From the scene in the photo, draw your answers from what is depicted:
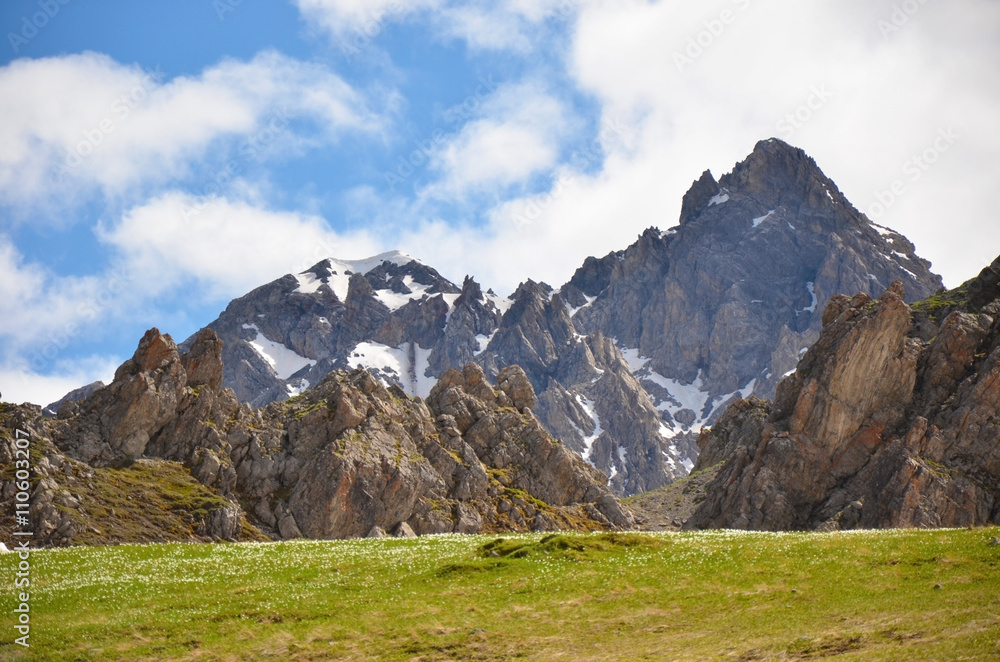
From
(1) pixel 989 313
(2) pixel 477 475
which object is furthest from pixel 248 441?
(1) pixel 989 313

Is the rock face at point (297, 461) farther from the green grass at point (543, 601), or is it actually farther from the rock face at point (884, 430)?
the green grass at point (543, 601)

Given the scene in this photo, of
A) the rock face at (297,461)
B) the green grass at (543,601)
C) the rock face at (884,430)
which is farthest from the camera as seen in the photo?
the rock face at (884,430)

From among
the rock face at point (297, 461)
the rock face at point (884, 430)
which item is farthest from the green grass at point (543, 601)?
the rock face at point (884, 430)

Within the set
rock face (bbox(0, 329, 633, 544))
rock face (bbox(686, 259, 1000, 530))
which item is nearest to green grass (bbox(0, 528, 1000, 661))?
rock face (bbox(0, 329, 633, 544))

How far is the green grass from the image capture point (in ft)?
90.3

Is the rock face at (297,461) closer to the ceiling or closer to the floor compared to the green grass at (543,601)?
closer to the ceiling

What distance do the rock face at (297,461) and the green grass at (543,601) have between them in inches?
1855

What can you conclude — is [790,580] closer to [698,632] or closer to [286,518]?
[698,632]

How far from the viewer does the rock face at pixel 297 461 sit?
87375mm

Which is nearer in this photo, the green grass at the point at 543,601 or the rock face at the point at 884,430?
the green grass at the point at 543,601

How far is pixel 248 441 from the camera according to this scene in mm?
99875

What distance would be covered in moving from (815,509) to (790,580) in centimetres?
7974

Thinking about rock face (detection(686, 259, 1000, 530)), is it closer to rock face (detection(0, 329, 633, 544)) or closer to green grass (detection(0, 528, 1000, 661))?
rock face (detection(0, 329, 633, 544))

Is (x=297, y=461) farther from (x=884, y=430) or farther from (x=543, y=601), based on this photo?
(x=884, y=430)
